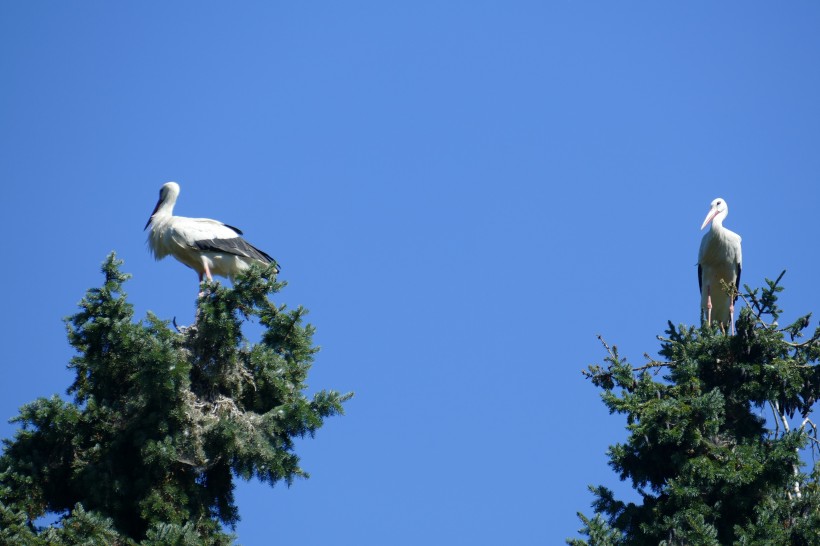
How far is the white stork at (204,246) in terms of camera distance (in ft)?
57.7

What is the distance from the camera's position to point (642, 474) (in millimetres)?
12523

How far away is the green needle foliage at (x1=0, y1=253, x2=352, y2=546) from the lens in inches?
466

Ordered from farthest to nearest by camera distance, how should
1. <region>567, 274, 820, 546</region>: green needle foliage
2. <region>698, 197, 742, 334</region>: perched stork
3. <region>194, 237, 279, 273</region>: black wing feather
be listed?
<region>698, 197, 742, 334</region>: perched stork < <region>194, 237, 279, 273</region>: black wing feather < <region>567, 274, 820, 546</region>: green needle foliage

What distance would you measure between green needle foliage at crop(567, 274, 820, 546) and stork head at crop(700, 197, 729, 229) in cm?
702

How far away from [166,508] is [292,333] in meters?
2.32

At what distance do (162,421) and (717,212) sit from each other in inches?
453

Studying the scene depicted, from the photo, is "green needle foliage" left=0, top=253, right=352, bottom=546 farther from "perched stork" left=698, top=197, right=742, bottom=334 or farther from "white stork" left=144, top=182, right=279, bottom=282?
"perched stork" left=698, top=197, right=742, bottom=334

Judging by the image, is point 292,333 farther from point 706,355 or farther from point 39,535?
point 706,355

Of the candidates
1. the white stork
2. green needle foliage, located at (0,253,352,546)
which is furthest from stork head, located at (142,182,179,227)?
green needle foliage, located at (0,253,352,546)

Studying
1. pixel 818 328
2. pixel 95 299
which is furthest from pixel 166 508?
pixel 818 328

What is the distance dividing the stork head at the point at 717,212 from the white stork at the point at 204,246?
7.33 metres

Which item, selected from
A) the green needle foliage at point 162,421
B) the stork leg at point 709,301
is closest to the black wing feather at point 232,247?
the green needle foliage at point 162,421

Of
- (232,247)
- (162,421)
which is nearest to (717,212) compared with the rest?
(232,247)

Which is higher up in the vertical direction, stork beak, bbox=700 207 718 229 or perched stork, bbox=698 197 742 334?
stork beak, bbox=700 207 718 229
